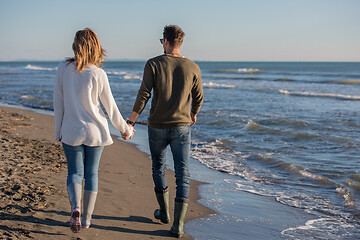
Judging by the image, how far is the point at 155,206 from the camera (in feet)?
13.8

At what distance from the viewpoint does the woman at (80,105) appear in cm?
297

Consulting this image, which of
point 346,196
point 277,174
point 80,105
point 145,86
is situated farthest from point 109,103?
point 277,174

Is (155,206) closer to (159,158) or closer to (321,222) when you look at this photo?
(159,158)

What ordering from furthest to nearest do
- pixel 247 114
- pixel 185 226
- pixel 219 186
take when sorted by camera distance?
pixel 247 114, pixel 219 186, pixel 185 226

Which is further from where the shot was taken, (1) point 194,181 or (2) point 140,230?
(1) point 194,181

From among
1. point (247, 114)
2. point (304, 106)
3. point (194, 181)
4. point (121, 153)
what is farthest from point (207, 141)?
point (304, 106)

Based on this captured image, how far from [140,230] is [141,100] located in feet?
4.00

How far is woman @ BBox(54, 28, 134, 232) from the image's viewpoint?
9.75 feet

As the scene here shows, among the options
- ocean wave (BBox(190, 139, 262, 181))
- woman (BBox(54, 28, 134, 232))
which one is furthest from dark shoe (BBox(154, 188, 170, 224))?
ocean wave (BBox(190, 139, 262, 181))

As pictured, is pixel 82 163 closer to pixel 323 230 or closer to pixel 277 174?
pixel 323 230

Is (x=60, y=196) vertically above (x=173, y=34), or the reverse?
(x=173, y=34)

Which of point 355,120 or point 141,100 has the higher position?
point 141,100

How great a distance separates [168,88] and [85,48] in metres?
0.79

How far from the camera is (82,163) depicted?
3.13m
